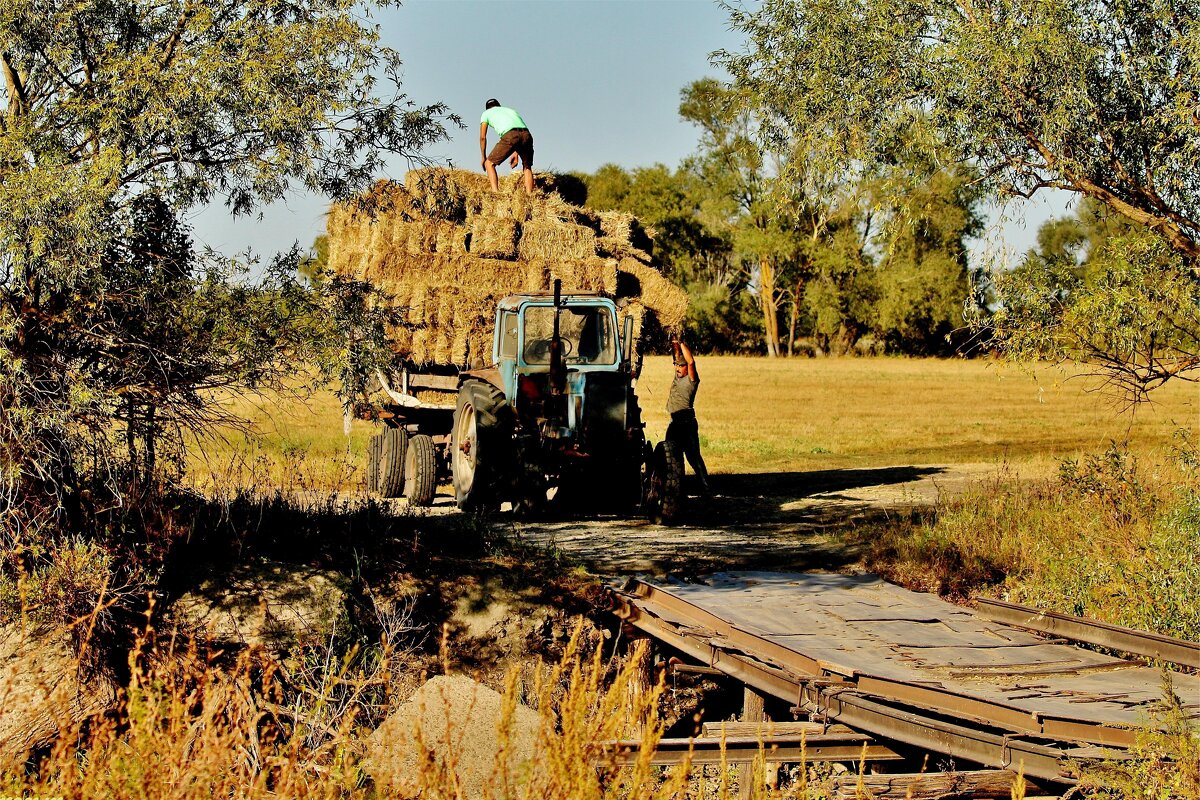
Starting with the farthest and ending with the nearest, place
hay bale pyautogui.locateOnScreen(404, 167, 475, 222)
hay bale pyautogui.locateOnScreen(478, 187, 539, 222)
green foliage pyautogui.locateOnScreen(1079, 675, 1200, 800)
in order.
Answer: hay bale pyautogui.locateOnScreen(478, 187, 539, 222), hay bale pyautogui.locateOnScreen(404, 167, 475, 222), green foliage pyautogui.locateOnScreen(1079, 675, 1200, 800)

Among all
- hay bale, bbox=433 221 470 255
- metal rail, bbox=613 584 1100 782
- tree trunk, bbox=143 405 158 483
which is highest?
hay bale, bbox=433 221 470 255

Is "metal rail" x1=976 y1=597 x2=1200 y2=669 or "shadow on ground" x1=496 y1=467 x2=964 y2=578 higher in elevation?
"metal rail" x1=976 y1=597 x2=1200 y2=669

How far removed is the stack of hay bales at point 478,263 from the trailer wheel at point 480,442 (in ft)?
4.05

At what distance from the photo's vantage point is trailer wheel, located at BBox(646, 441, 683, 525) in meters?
13.1

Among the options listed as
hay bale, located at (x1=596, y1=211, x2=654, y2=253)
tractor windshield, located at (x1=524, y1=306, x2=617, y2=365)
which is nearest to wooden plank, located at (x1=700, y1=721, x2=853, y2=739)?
tractor windshield, located at (x1=524, y1=306, x2=617, y2=365)

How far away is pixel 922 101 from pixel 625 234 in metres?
5.08

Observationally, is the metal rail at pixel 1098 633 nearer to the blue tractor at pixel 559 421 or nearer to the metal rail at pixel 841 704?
the metal rail at pixel 841 704

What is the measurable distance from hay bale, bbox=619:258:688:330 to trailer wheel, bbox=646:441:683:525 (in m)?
2.38

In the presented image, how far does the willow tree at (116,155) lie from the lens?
7383 millimetres

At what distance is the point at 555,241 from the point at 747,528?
14.3 ft

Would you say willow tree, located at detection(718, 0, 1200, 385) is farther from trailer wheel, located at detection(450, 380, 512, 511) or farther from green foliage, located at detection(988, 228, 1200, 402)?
trailer wheel, located at detection(450, 380, 512, 511)

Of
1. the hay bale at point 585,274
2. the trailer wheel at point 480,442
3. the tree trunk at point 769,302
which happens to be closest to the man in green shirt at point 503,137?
the hay bale at point 585,274

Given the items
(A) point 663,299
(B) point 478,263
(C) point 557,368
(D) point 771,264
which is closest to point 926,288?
(D) point 771,264

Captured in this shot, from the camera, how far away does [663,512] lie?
13242 millimetres
